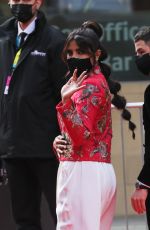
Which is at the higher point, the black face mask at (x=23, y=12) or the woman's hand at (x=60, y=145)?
the black face mask at (x=23, y=12)

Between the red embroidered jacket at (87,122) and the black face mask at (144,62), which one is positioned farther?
the black face mask at (144,62)

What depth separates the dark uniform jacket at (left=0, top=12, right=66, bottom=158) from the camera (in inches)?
182

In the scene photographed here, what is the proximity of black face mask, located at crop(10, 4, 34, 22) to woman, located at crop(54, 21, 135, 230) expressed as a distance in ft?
2.35

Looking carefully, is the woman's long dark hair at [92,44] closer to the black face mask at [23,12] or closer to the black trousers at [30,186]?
the black face mask at [23,12]

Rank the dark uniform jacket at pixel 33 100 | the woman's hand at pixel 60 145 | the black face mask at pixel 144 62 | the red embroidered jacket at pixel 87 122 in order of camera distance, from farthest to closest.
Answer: the dark uniform jacket at pixel 33 100
the black face mask at pixel 144 62
the woman's hand at pixel 60 145
the red embroidered jacket at pixel 87 122

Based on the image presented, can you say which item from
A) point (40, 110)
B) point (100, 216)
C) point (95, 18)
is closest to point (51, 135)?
point (40, 110)

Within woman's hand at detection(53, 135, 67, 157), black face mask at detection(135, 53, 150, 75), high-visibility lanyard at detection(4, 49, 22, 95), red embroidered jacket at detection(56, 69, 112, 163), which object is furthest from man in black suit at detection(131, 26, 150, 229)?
high-visibility lanyard at detection(4, 49, 22, 95)

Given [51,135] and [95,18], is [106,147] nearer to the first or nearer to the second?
[51,135]

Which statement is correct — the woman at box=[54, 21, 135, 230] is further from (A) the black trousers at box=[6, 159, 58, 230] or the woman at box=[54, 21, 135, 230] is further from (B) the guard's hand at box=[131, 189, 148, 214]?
(A) the black trousers at box=[6, 159, 58, 230]

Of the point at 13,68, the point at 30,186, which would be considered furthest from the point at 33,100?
the point at 30,186

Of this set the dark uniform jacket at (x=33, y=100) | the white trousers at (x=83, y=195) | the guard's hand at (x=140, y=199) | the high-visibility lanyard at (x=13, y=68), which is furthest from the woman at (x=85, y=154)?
the high-visibility lanyard at (x=13, y=68)

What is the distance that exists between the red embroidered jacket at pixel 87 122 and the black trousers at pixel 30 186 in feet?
1.94

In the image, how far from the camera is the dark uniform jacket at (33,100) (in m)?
4.63

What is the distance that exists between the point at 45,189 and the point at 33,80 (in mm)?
675
